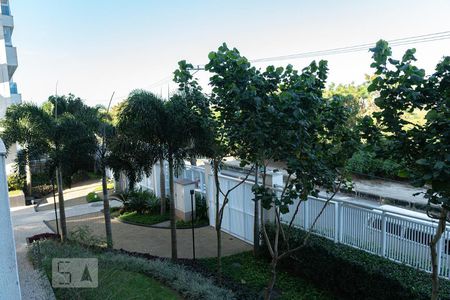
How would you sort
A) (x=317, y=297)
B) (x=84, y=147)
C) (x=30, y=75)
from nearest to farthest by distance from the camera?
(x=317, y=297) < (x=84, y=147) < (x=30, y=75)

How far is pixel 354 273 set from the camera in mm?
6883

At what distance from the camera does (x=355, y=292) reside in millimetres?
6863

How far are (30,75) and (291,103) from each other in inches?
1077

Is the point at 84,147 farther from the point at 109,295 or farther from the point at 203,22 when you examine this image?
the point at 203,22

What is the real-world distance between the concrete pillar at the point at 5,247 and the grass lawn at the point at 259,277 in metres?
5.66

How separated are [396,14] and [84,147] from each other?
11.9 meters

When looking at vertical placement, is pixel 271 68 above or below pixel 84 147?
above

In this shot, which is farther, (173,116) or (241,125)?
(173,116)

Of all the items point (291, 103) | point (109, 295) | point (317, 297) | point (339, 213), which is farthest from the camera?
point (339, 213)

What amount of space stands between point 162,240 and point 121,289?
5.91 metres

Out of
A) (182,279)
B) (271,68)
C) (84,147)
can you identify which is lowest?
(182,279)

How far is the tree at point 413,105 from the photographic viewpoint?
2986 mm

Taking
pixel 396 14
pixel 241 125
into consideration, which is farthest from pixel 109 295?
pixel 396 14

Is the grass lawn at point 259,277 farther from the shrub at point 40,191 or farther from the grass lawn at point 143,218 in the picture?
the shrub at point 40,191
